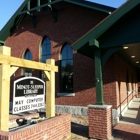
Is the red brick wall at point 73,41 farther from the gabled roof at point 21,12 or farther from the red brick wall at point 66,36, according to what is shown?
the gabled roof at point 21,12

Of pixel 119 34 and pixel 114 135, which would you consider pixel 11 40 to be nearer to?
pixel 119 34

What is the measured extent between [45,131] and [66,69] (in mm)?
6778

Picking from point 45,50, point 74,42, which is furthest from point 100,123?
point 45,50

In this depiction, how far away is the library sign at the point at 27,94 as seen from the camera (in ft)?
15.9

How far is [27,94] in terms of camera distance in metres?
5.27

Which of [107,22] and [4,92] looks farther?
[107,22]

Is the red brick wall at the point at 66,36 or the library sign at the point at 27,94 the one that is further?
the red brick wall at the point at 66,36

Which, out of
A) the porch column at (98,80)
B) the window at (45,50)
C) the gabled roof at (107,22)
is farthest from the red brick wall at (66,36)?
the gabled roof at (107,22)

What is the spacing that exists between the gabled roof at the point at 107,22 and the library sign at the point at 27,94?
219 centimetres

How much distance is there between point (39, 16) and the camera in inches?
504

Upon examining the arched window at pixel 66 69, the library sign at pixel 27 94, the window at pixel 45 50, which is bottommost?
the library sign at pixel 27 94

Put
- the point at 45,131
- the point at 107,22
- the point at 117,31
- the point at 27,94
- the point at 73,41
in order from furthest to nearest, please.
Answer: the point at 73,41
the point at 117,31
the point at 107,22
the point at 27,94
the point at 45,131

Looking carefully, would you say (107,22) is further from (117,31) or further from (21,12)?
(21,12)

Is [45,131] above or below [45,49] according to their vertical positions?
below
